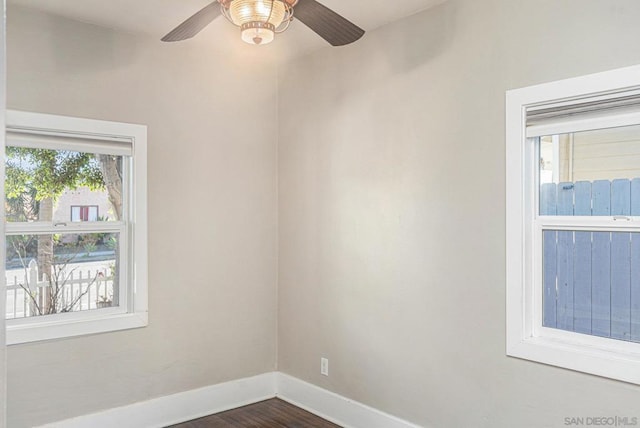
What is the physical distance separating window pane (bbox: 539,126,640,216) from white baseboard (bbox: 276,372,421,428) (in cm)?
159

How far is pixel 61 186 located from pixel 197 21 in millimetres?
1539

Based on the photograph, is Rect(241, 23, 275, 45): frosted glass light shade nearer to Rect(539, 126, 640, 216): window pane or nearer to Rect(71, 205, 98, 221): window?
Rect(539, 126, 640, 216): window pane

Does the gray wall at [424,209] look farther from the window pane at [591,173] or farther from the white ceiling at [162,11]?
Answer: the window pane at [591,173]

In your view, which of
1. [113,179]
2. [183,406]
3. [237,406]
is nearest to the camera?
[113,179]

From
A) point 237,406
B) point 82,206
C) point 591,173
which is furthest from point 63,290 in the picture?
point 591,173

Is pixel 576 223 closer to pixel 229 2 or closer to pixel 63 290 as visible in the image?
pixel 229 2

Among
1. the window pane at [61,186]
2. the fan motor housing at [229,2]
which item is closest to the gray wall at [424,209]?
the fan motor housing at [229,2]

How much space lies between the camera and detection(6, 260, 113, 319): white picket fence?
2996 millimetres

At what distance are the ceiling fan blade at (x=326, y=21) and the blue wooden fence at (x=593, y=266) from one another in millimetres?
1256

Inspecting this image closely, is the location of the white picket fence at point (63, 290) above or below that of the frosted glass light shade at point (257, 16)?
below

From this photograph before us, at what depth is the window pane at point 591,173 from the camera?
225 centimetres

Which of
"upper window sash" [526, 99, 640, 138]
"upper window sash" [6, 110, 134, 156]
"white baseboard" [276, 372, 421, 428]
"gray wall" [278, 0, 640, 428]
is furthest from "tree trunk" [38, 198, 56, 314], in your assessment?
"upper window sash" [526, 99, 640, 138]

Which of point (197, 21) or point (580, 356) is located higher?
point (197, 21)

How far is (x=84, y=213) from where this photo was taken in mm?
3250
